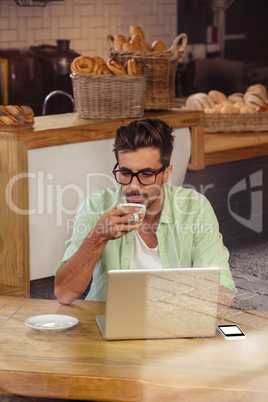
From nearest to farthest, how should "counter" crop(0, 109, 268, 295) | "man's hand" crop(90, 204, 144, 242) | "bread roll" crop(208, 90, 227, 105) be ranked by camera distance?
"man's hand" crop(90, 204, 144, 242) < "counter" crop(0, 109, 268, 295) < "bread roll" crop(208, 90, 227, 105)

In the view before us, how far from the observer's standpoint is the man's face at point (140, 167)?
1.86 meters

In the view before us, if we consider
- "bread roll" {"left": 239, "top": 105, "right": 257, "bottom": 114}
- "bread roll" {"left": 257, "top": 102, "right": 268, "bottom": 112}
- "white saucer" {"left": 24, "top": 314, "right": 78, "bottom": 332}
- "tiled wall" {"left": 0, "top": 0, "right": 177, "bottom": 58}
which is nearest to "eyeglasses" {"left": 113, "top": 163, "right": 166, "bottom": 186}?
"white saucer" {"left": 24, "top": 314, "right": 78, "bottom": 332}

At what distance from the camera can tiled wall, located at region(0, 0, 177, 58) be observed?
4.64 m

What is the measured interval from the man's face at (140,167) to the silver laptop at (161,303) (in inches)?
19.7

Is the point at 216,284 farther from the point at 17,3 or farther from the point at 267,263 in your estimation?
the point at 17,3

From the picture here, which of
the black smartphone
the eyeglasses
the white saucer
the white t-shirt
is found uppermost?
the eyeglasses

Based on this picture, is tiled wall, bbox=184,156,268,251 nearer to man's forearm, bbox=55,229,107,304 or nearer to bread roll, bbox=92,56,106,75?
bread roll, bbox=92,56,106,75

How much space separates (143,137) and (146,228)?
0.29 m

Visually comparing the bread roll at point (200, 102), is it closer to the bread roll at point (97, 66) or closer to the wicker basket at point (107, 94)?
the wicker basket at point (107, 94)

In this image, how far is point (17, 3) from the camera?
423cm

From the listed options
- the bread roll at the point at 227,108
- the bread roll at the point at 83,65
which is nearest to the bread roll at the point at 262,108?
the bread roll at the point at 227,108

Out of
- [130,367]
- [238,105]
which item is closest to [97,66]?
[238,105]

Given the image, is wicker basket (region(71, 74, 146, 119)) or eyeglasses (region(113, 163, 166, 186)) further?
wicker basket (region(71, 74, 146, 119))

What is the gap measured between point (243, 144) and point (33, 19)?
7.17 ft
